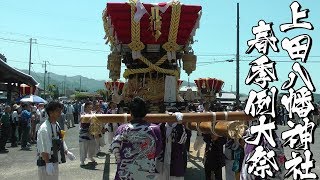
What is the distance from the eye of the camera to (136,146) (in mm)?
4812

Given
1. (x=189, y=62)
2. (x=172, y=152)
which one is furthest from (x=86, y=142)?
(x=172, y=152)

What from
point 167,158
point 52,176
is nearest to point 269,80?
point 167,158

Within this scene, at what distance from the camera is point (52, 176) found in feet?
18.8

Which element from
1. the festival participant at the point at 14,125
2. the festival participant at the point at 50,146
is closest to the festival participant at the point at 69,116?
the festival participant at the point at 14,125

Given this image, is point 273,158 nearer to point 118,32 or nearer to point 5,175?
point 118,32

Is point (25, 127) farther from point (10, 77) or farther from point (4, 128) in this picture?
point (10, 77)

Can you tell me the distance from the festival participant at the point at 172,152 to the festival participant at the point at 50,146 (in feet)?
5.42

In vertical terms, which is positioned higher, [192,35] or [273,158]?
[192,35]

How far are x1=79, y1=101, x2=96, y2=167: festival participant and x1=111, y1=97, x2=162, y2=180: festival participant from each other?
5.89m

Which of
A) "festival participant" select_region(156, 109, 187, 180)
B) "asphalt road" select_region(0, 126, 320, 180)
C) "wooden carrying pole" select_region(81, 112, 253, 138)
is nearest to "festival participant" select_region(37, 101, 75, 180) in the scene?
"wooden carrying pole" select_region(81, 112, 253, 138)

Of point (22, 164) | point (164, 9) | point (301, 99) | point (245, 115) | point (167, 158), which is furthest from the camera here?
point (22, 164)

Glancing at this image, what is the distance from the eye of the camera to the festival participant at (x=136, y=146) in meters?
4.79

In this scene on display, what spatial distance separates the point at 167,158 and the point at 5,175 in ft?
15.4

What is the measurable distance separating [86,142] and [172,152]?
4796mm
